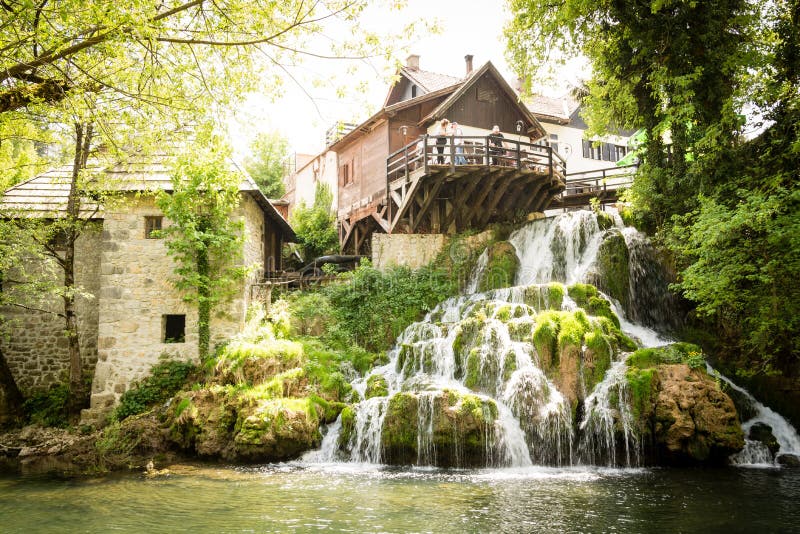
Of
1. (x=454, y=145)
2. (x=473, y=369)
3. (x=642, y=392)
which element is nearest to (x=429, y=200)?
(x=454, y=145)

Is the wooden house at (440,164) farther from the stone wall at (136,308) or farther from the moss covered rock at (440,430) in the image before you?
the moss covered rock at (440,430)

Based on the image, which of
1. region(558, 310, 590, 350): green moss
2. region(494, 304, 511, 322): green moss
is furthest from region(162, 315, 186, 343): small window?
region(558, 310, 590, 350): green moss

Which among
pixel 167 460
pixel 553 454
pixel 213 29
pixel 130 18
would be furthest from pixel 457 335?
pixel 130 18

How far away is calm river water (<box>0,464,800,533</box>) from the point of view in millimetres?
7234

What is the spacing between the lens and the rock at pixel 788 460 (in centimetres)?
1051

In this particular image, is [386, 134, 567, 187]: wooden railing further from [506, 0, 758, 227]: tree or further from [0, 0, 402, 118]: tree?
[0, 0, 402, 118]: tree

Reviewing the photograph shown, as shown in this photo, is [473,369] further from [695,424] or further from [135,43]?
[135,43]

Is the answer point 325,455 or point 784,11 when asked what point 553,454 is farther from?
point 784,11

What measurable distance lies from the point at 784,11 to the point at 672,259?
6340mm

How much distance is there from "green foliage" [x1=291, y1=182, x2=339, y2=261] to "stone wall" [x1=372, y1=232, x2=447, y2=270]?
6609mm

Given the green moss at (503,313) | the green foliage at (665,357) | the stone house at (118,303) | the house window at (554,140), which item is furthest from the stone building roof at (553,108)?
the green foliage at (665,357)

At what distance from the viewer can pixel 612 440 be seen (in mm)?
10758

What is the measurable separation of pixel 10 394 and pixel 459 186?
14369 mm

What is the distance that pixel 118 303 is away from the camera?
14992mm
